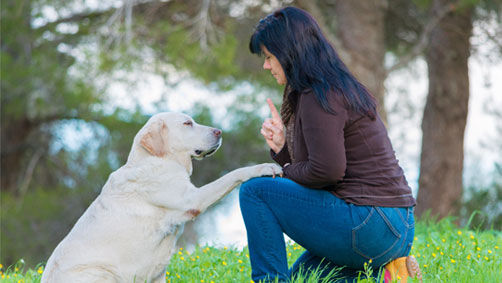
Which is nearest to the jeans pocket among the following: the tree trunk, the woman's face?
the woman's face

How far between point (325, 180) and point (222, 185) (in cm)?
62

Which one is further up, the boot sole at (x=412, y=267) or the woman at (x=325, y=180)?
the woman at (x=325, y=180)

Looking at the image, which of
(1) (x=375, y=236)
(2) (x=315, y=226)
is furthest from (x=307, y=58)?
(1) (x=375, y=236)

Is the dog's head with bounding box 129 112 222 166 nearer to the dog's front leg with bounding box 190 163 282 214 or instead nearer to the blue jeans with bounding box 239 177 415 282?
the dog's front leg with bounding box 190 163 282 214

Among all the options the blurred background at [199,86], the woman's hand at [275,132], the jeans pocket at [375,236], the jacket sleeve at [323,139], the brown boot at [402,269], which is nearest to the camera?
the jacket sleeve at [323,139]

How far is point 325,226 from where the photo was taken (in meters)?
3.19

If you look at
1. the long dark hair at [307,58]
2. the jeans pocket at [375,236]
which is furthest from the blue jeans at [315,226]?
the long dark hair at [307,58]

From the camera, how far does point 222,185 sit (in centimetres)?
341

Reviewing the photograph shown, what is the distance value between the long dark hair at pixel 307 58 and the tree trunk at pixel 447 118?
6282 millimetres

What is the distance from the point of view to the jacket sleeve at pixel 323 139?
3.03 m

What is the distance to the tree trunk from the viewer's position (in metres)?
9.12

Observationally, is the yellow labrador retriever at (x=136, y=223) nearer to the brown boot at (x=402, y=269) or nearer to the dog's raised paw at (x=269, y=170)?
the dog's raised paw at (x=269, y=170)

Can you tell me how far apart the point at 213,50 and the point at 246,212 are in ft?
18.4

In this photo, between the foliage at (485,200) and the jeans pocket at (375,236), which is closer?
the jeans pocket at (375,236)
